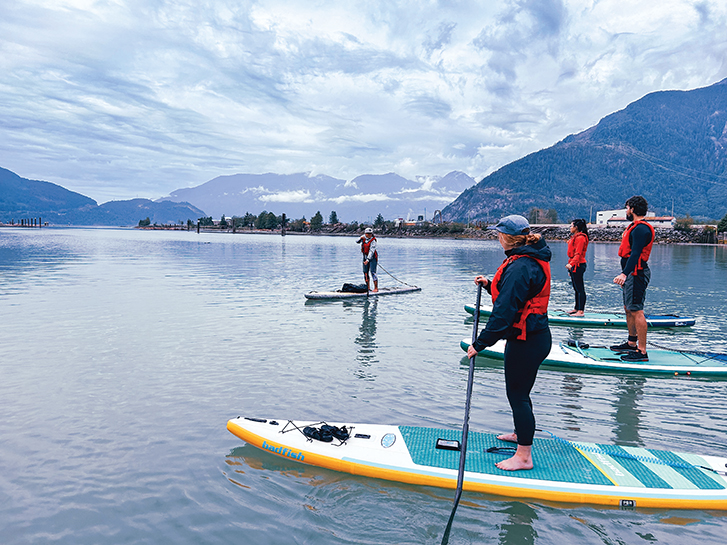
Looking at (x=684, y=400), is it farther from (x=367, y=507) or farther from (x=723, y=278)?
(x=723, y=278)

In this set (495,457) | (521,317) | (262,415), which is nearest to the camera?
(521,317)

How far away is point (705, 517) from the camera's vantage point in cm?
521

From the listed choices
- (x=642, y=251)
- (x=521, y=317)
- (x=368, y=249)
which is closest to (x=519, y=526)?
(x=521, y=317)

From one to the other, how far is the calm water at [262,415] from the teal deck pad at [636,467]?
30cm

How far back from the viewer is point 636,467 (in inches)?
230

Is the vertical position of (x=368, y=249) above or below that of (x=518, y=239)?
below

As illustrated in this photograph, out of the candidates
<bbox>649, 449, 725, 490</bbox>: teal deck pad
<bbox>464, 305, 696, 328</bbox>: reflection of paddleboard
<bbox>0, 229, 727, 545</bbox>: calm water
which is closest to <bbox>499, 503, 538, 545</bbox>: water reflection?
<bbox>0, 229, 727, 545</bbox>: calm water

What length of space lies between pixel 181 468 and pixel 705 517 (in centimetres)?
629

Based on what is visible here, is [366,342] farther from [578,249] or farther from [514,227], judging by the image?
[514,227]

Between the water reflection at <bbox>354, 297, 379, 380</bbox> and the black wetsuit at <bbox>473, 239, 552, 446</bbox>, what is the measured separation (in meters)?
4.83

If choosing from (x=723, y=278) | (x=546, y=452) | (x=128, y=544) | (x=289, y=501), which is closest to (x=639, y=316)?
(x=546, y=452)

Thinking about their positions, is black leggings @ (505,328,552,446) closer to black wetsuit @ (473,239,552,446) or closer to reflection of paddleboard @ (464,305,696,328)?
black wetsuit @ (473,239,552,446)

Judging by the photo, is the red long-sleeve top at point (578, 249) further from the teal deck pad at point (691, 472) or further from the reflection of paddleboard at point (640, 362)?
the teal deck pad at point (691, 472)

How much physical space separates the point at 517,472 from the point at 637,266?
21.2 feet
